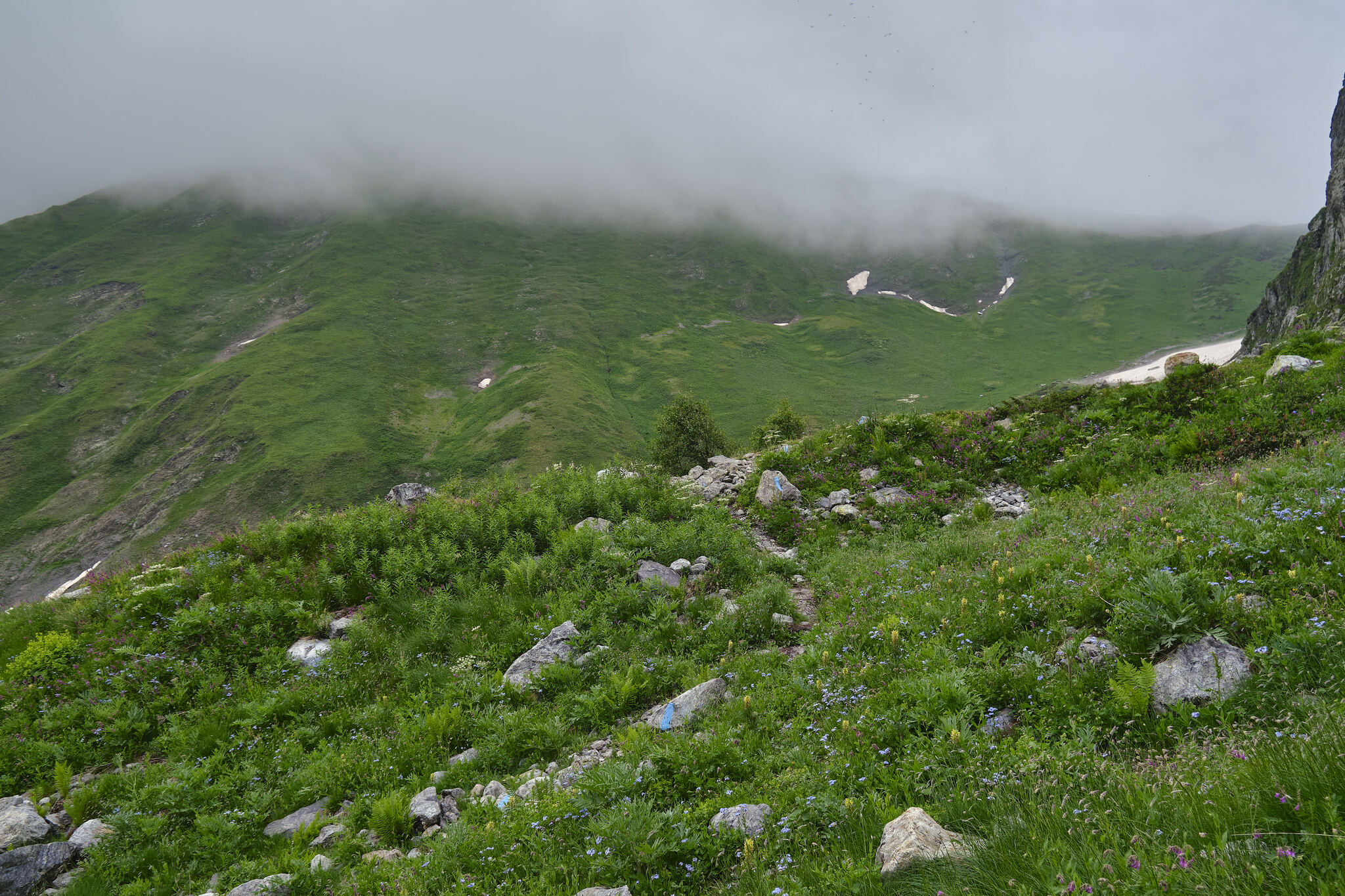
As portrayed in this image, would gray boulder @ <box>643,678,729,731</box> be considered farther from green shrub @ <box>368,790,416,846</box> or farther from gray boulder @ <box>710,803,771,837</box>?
green shrub @ <box>368,790,416,846</box>

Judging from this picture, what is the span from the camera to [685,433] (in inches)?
1635

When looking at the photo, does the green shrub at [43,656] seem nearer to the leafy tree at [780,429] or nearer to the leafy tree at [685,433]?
the leafy tree at [780,429]

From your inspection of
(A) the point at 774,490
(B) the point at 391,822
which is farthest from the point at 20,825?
(A) the point at 774,490

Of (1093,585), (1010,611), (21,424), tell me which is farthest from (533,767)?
(21,424)

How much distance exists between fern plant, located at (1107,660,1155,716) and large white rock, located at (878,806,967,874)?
2.13m

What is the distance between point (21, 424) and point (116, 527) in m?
67.4

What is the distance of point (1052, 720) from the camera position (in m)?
5.00

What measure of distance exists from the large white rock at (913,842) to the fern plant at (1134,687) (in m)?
2.13

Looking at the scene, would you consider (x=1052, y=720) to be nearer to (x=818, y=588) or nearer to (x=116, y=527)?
(x=818, y=588)

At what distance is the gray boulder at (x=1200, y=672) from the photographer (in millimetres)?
4660

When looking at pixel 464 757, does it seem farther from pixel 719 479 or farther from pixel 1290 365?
pixel 1290 365

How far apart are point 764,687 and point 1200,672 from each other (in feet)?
14.2


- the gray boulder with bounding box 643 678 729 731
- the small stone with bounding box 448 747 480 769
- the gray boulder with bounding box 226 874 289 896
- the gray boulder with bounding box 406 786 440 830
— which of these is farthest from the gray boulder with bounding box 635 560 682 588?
the gray boulder with bounding box 226 874 289 896

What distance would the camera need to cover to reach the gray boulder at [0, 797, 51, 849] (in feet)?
20.7
